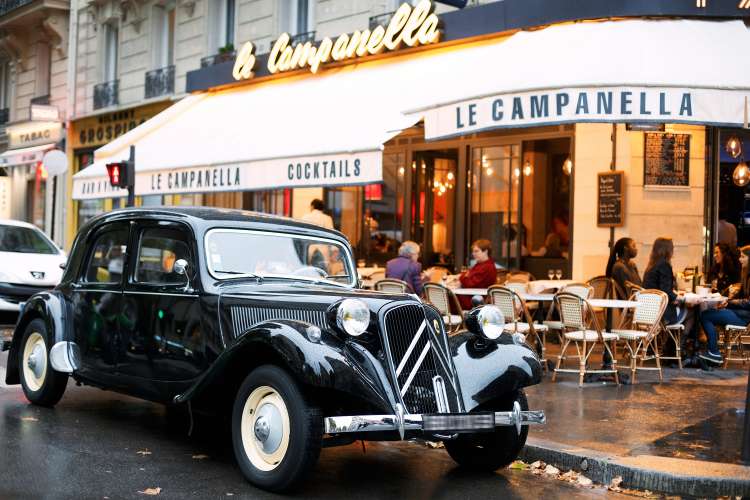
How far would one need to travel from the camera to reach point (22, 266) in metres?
14.4

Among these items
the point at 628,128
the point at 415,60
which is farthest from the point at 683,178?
the point at 415,60

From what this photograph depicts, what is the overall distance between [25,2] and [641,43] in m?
20.0

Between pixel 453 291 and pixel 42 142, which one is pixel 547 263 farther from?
pixel 42 142

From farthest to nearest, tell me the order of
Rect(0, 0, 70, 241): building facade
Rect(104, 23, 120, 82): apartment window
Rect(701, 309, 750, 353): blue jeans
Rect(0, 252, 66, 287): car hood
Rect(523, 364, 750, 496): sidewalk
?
Rect(0, 0, 70, 241): building facade < Rect(104, 23, 120, 82): apartment window < Rect(0, 252, 66, 287): car hood < Rect(701, 309, 750, 353): blue jeans < Rect(523, 364, 750, 496): sidewalk

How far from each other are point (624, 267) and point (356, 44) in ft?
19.0

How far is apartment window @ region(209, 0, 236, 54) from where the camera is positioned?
19984mm

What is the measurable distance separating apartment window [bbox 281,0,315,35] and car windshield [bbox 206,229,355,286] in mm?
11692

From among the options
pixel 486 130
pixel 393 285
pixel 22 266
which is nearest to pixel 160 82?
pixel 22 266

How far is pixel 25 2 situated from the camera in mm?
26016

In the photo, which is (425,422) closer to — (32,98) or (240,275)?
(240,275)

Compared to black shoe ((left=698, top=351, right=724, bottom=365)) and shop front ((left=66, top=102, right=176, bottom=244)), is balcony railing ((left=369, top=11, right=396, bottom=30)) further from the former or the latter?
shop front ((left=66, top=102, right=176, bottom=244))

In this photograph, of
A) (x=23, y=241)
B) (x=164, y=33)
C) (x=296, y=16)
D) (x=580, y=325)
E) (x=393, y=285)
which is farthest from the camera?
(x=164, y=33)

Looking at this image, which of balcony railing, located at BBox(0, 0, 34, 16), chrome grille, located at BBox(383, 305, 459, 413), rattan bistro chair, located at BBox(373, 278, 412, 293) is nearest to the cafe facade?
rattan bistro chair, located at BBox(373, 278, 412, 293)

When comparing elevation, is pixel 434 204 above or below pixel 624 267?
above
